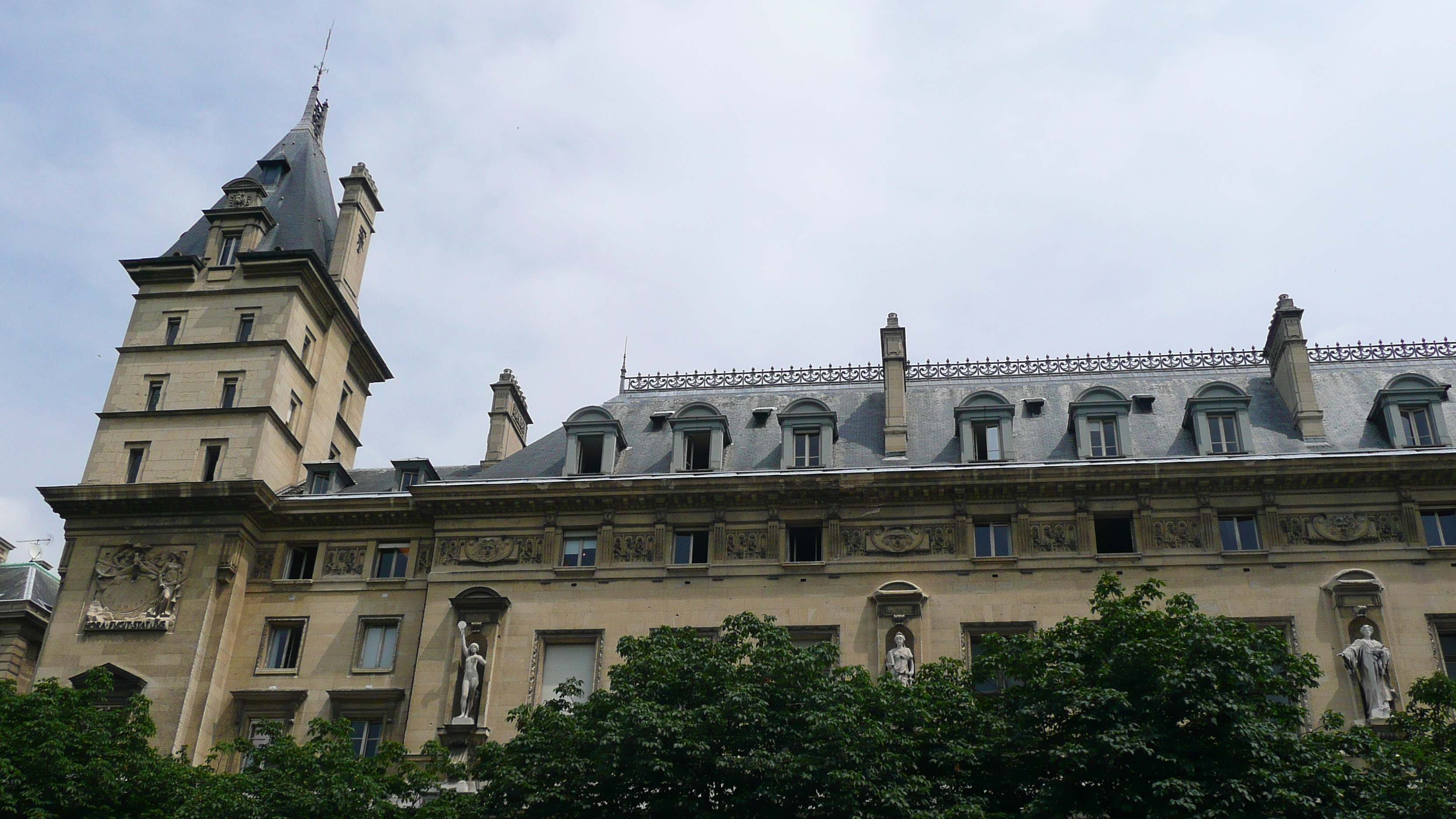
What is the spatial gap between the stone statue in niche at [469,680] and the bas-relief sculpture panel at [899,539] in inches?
411

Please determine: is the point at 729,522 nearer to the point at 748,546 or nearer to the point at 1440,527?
the point at 748,546

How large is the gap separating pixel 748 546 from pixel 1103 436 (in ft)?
35.3

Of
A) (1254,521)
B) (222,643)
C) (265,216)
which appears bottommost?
(222,643)

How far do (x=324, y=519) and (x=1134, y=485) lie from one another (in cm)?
2376

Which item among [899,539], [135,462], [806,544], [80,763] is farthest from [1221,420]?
[135,462]

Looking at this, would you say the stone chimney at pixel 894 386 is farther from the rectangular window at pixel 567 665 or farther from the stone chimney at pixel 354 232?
the stone chimney at pixel 354 232

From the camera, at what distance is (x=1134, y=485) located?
1473 inches

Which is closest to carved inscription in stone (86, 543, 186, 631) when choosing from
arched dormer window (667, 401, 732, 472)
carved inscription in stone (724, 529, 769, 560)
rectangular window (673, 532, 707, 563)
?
rectangular window (673, 532, 707, 563)

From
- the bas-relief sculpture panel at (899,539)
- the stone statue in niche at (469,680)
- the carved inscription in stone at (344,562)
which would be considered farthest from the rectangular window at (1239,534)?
the carved inscription in stone at (344,562)

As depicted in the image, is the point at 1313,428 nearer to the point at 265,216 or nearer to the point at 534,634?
the point at 534,634

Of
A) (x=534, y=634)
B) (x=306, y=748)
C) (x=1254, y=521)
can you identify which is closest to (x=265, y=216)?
(x=534, y=634)

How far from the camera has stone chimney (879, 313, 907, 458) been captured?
133 ft

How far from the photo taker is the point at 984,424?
3978 cm

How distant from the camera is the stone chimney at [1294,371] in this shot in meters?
39.4
